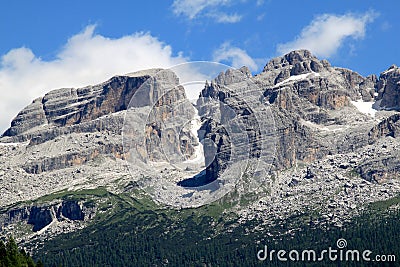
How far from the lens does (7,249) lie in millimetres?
137750

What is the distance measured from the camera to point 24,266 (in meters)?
130

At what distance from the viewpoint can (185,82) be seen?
12419cm

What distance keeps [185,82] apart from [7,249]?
40.8 m

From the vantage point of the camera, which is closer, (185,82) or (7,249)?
(185,82)

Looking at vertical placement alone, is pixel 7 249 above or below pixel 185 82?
below

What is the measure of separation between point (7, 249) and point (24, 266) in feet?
Result: 28.3

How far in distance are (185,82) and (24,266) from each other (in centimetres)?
3714

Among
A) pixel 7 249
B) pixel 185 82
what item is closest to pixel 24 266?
pixel 7 249

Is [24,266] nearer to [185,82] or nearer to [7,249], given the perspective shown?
[7,249]

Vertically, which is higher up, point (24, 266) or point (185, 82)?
point (185, 82)
